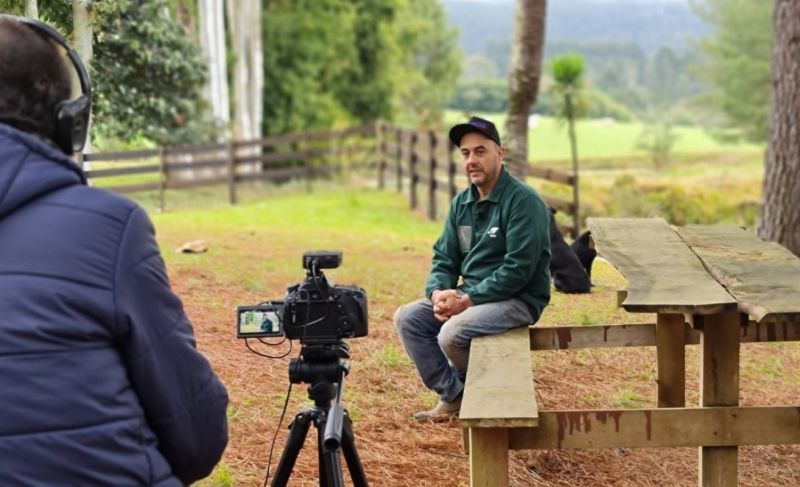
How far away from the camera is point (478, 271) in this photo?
212 inches

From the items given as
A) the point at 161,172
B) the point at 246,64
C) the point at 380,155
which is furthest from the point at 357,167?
the point at 161,172

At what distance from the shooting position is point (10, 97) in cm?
220

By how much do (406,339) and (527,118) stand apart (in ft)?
27.9

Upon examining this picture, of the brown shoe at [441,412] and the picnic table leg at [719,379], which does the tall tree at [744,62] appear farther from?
the picnic table leg at [719,379]

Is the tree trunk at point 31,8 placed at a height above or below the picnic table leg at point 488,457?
above

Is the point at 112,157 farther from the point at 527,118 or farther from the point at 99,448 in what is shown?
the point at 99,448

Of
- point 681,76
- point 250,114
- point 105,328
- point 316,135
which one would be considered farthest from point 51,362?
point 681,76

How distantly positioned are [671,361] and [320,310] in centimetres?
284

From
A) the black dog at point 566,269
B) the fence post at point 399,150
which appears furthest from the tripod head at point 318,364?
the fence post at point 399,150

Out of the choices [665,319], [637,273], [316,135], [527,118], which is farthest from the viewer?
[316,135]

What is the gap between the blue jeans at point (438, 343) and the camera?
17.1 ft

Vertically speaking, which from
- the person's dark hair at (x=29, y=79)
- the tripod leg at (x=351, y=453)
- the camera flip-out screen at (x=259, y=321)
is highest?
the person's dark hair at (x=29, y=79)

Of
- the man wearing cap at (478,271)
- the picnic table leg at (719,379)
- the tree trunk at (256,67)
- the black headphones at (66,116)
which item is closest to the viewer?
the black headphones at (66,116)

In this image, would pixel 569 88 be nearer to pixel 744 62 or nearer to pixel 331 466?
pixel 331 466
